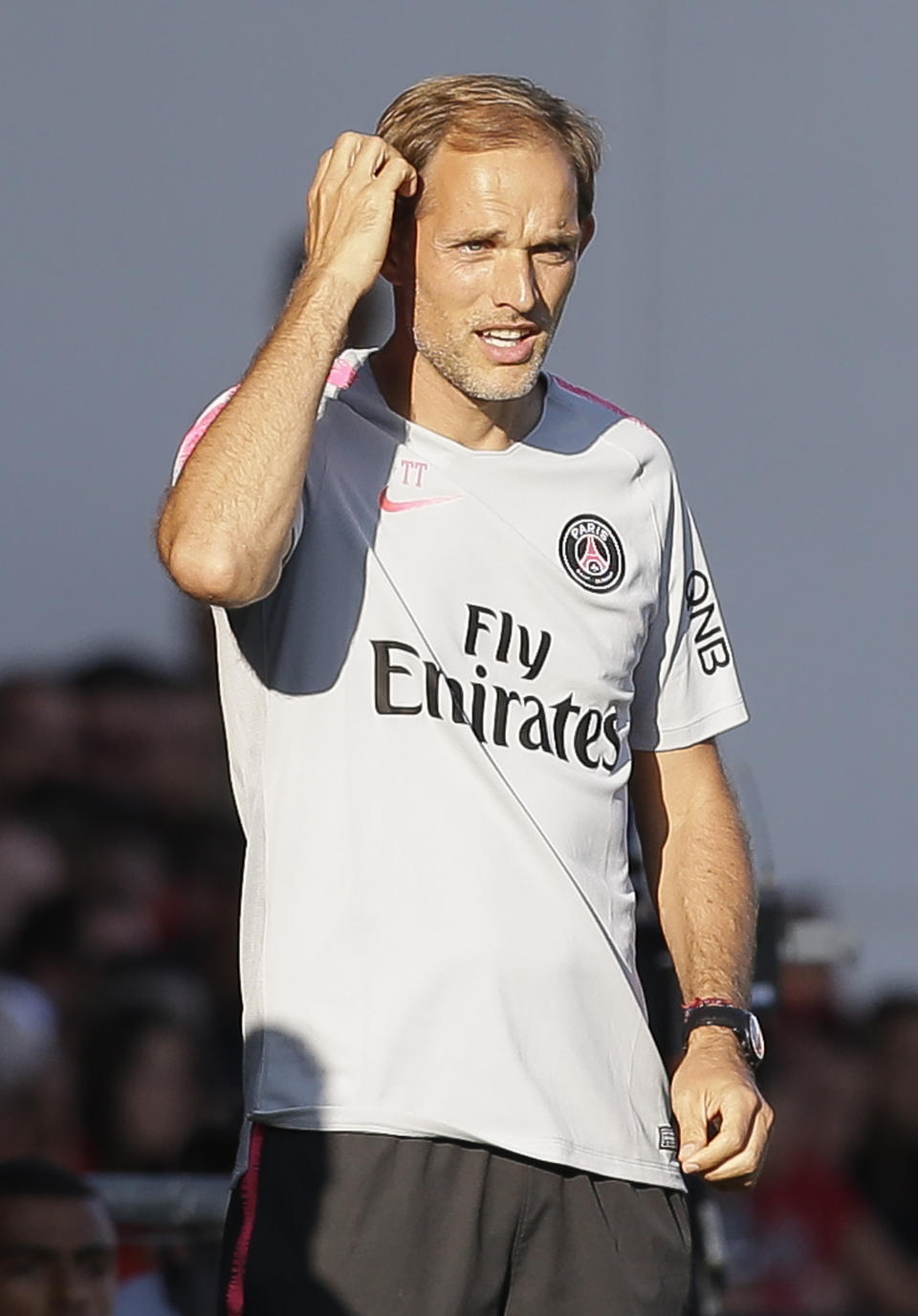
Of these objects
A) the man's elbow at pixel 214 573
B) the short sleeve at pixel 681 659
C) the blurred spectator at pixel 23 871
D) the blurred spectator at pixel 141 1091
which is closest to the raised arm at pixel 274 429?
the man's elbow at pixel 214 573

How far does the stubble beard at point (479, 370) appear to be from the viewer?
2.26 metres

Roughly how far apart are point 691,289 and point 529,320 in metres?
2.91

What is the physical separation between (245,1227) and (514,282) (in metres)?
0.88

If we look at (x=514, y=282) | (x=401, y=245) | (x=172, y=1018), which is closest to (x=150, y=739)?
(x=172, y=1018)

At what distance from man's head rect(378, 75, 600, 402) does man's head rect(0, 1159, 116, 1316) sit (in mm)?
1424

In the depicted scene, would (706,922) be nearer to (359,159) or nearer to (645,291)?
(359,159)

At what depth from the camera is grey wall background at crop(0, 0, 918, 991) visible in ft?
14.8

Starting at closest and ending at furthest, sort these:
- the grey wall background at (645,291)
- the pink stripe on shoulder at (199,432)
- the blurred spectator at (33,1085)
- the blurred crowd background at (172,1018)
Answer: the pink stripe on shoulder at (199,432) < the blurred spectator at (33,1085) < the blurred crowd background at (172,1018) < the grey wall background at (645,291)

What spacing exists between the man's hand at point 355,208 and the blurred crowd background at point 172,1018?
1316 millimetres

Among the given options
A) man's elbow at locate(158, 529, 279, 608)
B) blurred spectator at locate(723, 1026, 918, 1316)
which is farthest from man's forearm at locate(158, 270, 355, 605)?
blurred spectator at locate(723, 1026, 918, 1316)

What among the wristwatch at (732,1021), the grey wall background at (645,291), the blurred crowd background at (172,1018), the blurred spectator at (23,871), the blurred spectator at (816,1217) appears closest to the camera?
Result: the wristwatch at (732,1021)

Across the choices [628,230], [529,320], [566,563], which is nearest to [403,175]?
[529,320]

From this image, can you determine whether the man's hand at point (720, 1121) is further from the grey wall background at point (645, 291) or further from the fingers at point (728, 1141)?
the grey wall background at point (645, 291)

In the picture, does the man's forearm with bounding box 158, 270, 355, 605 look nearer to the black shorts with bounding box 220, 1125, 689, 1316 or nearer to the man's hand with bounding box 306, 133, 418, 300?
the man's hand with bounding box 306, 133, 418, 300
